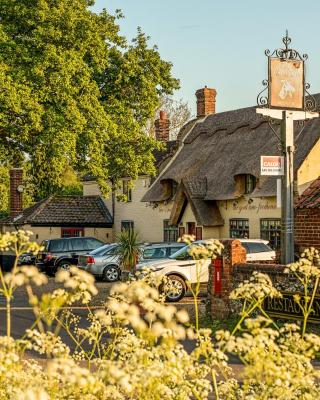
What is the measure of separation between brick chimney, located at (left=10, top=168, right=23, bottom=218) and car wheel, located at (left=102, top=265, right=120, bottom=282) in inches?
536

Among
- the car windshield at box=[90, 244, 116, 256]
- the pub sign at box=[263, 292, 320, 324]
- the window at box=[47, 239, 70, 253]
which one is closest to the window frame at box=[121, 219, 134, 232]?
the window at box=[47, 239, 70, 253]

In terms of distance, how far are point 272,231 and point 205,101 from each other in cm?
1196

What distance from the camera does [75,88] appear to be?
30.8 m

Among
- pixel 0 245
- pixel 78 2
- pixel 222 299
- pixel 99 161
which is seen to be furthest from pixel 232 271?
pixel 78 2

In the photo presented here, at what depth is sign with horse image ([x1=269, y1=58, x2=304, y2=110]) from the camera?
16656 millimetres

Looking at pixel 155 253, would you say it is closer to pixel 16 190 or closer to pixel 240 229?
pixel 240 229

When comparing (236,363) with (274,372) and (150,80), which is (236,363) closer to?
(274,372)

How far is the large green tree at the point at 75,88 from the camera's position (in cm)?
2986

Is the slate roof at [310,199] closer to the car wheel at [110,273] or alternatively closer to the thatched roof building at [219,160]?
the thatched roof building at [219,160]

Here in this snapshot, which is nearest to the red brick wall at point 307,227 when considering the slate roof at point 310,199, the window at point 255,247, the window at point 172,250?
the slate roof at point 310,199

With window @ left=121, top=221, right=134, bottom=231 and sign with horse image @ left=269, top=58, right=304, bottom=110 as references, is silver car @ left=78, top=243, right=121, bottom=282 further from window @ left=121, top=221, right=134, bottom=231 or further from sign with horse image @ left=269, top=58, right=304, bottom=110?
sign with horse image @ left=269, top=58, right=304, bottom=110

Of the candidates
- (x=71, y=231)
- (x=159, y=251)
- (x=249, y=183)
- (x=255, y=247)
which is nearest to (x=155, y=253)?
(x=159, y=251)

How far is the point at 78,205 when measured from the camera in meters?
43.9

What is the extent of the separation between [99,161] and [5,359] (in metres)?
27.7
